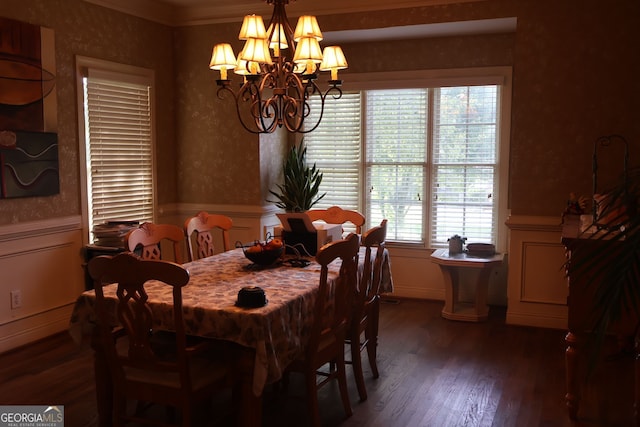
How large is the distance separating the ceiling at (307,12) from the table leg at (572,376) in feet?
8.92

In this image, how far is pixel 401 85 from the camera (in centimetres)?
548

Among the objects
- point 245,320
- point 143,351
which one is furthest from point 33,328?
point 245,320

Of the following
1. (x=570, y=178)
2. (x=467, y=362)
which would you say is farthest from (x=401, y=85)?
(x=467, y=362)

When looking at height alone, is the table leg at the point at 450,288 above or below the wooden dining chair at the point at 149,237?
below

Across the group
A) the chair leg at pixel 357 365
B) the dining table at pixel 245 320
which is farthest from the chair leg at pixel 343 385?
the dining table at pixel 245 320

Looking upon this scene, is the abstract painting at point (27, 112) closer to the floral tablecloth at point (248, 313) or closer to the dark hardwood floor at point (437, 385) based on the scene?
the dark hardwood floor at point (437, 385)

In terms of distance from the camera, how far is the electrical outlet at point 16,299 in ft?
13.5

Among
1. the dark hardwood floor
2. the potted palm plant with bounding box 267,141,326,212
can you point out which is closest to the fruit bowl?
the dark hardwood floor

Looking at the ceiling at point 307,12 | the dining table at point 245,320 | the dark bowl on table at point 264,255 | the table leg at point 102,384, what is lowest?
the table leg at point 102,384

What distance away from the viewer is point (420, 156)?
18.2ft

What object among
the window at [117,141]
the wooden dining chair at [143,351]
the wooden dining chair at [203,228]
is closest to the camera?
the wooden dining chair at [143,351]

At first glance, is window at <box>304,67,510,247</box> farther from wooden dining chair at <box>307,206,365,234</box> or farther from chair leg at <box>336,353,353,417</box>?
chair leg at <box>336,353,353,417</box>

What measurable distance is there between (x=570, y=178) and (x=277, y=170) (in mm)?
2668

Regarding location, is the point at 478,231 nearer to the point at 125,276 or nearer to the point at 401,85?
the point at 401,85
